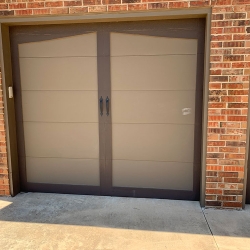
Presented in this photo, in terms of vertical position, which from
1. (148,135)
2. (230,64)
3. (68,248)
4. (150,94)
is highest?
(230,64)

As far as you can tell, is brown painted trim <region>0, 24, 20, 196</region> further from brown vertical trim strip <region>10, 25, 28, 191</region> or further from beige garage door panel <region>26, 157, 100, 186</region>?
beige garage door panel <region>26, 157, 100, 186</region>

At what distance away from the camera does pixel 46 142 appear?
3504mm

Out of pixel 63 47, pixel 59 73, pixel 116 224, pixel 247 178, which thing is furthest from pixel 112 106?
pixel 247 178

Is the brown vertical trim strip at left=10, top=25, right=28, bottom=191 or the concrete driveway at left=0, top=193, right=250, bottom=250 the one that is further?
the brown vertical trim strip at left=10, top=25, right=28, bottom=191

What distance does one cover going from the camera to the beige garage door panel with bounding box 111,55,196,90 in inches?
123

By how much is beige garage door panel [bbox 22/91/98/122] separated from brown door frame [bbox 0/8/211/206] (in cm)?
23

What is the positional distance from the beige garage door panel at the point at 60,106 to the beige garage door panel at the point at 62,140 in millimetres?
82

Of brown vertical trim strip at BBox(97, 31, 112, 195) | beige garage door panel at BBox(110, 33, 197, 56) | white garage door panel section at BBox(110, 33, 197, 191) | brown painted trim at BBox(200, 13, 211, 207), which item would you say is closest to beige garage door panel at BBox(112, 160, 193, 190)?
white garage door panel section at BBox(110, 33, 197, 191)

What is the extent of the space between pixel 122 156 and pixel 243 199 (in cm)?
152

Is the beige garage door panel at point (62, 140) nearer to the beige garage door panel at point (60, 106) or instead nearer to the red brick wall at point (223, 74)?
the beige garage door panel at point (60, 106)

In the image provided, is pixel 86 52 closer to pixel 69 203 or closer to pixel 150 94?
pixel 150 94

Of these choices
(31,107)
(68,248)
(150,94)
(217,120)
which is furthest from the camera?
(31,107)

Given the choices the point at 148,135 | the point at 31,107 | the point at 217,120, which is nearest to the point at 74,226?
the point at 148,135

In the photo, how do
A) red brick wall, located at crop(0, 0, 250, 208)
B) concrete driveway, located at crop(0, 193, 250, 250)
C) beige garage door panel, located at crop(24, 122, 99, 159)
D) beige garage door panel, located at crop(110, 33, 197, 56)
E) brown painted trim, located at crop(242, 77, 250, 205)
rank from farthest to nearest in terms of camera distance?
beige garage door panel, located at crop(24, 122, 99, 159), beige garage door panel, located at crop(110, 33, 197, 56), brown painted trim, located at crop(242, 77, 250, 205), red brick wall, located at crop(0, 0, 250, 208), concrete driveway, located at crop(0, 193, 250, 250)
